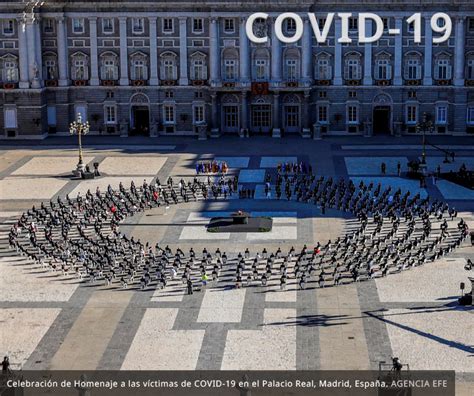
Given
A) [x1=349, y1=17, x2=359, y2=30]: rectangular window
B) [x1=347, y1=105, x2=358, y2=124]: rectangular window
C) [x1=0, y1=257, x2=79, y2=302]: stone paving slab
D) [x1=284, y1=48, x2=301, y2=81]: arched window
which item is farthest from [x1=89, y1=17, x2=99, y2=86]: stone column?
[x1=0, y1=257, x2=79, y2=302]: stone paving slab

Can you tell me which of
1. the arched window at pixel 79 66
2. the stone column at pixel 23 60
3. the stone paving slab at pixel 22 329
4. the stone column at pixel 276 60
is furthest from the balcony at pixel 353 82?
the stone paving slab at pixel 22 329

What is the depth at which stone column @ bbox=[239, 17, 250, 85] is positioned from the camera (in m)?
131

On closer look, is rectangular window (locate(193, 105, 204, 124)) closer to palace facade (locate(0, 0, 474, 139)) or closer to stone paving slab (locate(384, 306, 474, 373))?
palace facade (locate(0, 0, 474, 139))

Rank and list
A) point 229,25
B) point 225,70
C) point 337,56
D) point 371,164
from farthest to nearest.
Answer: point 225,70
point 337,56
point 229,25
point 371,164

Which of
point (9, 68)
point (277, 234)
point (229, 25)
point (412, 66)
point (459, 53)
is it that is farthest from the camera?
point (9, 68)

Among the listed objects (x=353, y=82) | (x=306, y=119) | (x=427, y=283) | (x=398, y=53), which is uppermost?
(x=398, y=53)

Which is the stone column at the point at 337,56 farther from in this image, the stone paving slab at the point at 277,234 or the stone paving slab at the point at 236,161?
the stone paving slab at the point at 277,234

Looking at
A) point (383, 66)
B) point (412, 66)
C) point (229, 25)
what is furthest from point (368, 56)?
point (229, 25)

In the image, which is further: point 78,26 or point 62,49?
point 78,26

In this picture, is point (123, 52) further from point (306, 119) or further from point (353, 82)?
point (353, 82)

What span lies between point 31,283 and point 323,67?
67673 mm

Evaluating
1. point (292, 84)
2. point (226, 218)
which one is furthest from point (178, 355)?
point (292, 84)

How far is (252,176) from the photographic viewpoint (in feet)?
356

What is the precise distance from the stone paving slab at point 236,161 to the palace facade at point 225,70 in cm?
1487
